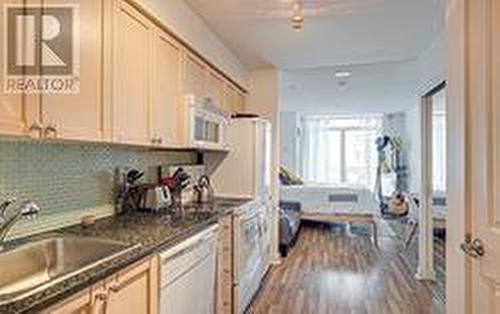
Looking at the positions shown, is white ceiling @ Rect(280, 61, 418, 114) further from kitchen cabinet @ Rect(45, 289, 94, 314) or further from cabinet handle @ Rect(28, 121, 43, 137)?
kitchen cabinet @ Rect(45, 289, 94, 314)

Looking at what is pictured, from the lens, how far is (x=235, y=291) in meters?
3.19

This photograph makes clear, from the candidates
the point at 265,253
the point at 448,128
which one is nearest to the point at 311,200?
the point at 265,253

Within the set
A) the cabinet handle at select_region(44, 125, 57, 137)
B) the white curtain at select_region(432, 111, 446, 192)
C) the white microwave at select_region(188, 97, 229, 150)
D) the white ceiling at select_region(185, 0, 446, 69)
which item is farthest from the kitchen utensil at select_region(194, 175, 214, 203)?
the white curtain at select_region(432, 111, 446, 192)

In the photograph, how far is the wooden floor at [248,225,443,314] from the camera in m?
3.64

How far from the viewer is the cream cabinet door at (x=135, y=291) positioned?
1.54 metres

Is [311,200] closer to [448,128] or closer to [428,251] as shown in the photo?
[428,251]

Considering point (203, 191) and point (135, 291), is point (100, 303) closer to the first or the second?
point (135, 291)

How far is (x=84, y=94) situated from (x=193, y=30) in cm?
155

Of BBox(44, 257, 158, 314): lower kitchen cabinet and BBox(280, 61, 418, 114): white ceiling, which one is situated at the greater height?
BBox(280, 61, 418, 114): white ceiling

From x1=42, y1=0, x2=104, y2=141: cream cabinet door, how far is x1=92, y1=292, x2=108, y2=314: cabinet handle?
659mm

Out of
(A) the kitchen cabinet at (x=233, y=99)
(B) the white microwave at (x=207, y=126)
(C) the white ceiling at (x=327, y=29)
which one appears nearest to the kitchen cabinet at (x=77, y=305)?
(B) the white microwave at (x=207, y=126)

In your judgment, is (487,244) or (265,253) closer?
(487,244)

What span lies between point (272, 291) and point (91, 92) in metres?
2.82

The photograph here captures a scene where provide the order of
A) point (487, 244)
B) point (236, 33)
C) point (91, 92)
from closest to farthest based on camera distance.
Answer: point (487, 244)
point (91, 92)
point (236, 33)
